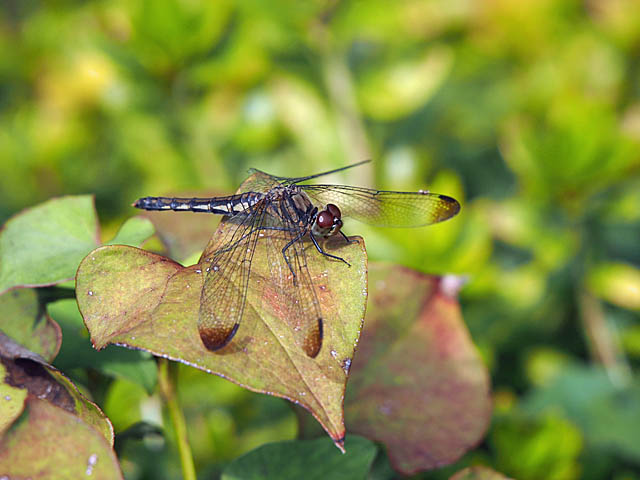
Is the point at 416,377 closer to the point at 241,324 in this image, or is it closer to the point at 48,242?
the point at 241,324

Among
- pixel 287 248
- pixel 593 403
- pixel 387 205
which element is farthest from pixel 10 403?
pixel 593 403

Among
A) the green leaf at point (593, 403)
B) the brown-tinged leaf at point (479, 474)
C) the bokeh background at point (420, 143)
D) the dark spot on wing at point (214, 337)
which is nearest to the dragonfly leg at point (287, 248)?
the dark spot on wing at point (214, 337)

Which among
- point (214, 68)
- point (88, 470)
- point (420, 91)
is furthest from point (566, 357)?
point (88, 470)

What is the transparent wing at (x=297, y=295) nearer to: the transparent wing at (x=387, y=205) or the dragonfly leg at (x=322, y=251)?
the dragonfly leg at (x=322, y=251)

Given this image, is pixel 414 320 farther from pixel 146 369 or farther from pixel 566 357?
pixel 566 357

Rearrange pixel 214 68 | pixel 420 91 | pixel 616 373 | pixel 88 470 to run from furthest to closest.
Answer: pixel 420 91 < pixel 214 68 < pixel 616 373 < pixel 88 470

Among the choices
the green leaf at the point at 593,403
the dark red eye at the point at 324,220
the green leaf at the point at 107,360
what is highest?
Result: the green leaf at the point at 107,360

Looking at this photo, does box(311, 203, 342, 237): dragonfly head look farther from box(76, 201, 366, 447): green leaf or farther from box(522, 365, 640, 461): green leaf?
box(522, 365, 640, 461): green leaf
